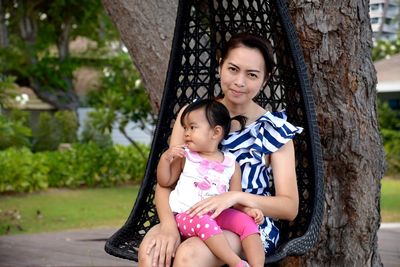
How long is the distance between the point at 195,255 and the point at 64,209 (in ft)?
22.6

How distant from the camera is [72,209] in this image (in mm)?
8812

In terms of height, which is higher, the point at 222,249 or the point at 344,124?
the point at 344,124

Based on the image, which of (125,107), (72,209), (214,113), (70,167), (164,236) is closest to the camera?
(164,236)

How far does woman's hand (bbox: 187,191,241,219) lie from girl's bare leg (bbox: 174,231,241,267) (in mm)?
80

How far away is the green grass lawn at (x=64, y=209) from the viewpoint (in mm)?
7602

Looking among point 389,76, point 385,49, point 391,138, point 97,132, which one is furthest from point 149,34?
point 385,49

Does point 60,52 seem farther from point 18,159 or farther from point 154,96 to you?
point 154,96

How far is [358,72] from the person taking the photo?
2.84 meters

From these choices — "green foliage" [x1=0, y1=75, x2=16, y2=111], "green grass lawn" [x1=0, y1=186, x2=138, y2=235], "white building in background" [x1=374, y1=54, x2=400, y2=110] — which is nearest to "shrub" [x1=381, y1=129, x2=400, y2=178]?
"white building in background" [x1=374, y1=54, x2=400, y2=110]

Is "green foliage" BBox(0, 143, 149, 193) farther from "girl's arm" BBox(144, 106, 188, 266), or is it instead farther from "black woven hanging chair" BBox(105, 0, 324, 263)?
"girl's arm" BBox(144, 106, 188, 266)

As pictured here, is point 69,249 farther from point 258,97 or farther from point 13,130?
point 258,97

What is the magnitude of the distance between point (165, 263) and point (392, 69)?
1229 centimetres

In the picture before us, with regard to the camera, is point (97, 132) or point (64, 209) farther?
point (97, 132)

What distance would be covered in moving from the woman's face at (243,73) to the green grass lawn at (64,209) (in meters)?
5.14
